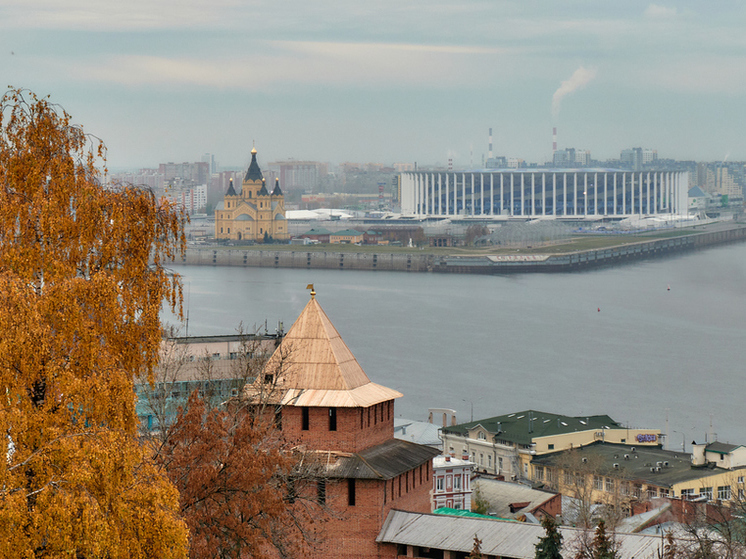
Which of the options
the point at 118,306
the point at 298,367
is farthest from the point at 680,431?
the point at 118,306

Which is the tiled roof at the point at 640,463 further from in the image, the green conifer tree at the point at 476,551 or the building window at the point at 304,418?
the green conifer tree at the point at 476,551

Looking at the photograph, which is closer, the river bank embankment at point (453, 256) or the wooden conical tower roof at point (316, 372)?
the wooden conical tower roof at point (316, 372)

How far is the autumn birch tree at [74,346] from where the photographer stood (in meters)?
4.00

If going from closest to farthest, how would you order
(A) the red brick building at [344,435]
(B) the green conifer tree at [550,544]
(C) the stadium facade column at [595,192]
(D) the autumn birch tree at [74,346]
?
(D) the autumn birch tree at [74,346] < (B) the green conifer tree at [550,544] < (A) the red brick building at [344,435] < (C) the stadium facade column at [595,192]

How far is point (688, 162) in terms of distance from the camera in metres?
160

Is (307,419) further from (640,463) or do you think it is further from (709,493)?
(640,463)

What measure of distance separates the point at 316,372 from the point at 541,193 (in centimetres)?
8694

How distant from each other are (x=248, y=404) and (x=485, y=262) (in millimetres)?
61405

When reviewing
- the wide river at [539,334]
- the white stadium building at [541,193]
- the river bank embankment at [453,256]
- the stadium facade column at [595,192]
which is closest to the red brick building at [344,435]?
the wide river at [539,334]

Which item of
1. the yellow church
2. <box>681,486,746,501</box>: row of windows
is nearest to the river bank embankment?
the yellow church

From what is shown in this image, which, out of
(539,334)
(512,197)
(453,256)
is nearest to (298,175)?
(512,197)

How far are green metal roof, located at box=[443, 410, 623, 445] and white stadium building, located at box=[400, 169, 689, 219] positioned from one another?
71.4m

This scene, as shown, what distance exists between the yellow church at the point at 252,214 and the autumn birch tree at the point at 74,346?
78.5 metres

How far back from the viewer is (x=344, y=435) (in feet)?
30.3
